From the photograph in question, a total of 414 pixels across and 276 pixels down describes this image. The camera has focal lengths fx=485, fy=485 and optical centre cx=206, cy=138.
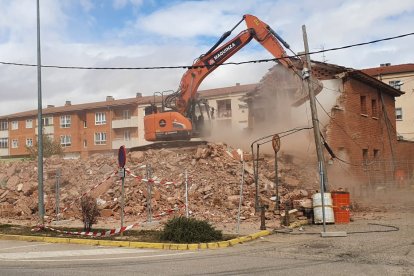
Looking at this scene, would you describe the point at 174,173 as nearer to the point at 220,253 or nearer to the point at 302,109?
the point at 302,109

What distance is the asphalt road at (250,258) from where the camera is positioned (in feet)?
26.5

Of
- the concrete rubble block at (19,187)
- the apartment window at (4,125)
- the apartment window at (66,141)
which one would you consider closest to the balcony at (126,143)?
the apartment window at (66,141)

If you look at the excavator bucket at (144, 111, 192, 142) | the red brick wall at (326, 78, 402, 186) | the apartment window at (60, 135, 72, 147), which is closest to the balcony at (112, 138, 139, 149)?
the apartment window at (60, 135, 72, 147)

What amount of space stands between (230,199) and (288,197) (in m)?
2.10

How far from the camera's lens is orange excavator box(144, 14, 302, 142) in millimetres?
22422

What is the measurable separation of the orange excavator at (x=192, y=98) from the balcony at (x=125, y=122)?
39.6 meters

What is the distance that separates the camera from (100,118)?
226ft

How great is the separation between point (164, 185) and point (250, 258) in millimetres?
10153

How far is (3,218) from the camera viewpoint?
62.8 ft

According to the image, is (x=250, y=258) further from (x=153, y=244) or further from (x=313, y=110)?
(x=313, y=110)

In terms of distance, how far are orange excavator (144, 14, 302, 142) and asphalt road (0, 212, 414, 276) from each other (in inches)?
457

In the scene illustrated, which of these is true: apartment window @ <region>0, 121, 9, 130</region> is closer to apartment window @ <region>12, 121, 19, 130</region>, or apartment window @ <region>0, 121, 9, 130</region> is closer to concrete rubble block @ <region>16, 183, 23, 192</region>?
apartment window @ <region>12, 121, 19, 130</region>

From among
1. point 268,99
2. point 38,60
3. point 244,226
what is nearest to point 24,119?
point 268,99

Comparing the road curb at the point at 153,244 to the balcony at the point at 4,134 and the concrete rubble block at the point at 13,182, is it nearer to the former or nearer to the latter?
the concrete rubble block at the point at 13,182
